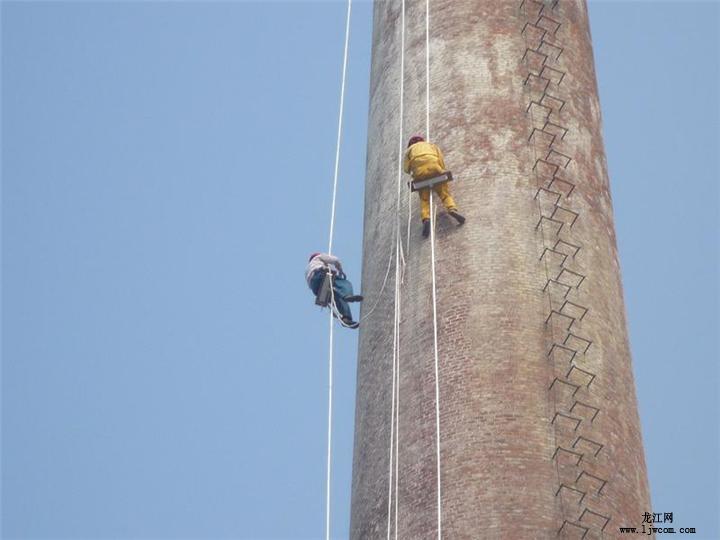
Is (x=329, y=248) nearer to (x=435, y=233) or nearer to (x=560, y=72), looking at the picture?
(x=435, y=233)

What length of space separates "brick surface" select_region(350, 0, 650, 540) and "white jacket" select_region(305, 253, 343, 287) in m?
0.57

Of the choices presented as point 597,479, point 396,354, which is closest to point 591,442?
point 597,479

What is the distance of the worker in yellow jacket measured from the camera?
100.0 feet

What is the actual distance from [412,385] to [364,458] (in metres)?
1.42

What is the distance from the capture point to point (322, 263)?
32.5 metres

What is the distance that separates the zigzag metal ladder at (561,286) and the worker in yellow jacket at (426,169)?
143 cm

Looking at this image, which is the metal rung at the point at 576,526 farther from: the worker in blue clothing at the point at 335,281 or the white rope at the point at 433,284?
the worker in blue clothing at the point at 335,281

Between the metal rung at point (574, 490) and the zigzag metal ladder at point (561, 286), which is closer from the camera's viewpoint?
the metal rung at point (574, 490)

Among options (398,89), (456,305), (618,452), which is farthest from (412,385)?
(398,89)

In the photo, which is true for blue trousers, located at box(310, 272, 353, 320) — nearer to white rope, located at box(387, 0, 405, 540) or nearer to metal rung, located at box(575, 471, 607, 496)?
white rope, located at box(387, 0, 405, 540)

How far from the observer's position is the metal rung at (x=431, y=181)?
30.5 m

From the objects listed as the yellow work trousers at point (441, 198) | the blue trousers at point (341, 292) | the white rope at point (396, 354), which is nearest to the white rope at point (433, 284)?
the yellow work trousers at point (441, 198)

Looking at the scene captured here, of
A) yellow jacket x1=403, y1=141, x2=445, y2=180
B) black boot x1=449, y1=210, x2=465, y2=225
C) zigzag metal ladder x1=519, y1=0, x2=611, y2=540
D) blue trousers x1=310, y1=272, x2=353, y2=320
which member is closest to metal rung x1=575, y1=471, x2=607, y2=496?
zigzag metal ladder x1=519, y1=0, x2=611, y2=540

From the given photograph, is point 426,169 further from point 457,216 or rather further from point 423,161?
point 457,216
